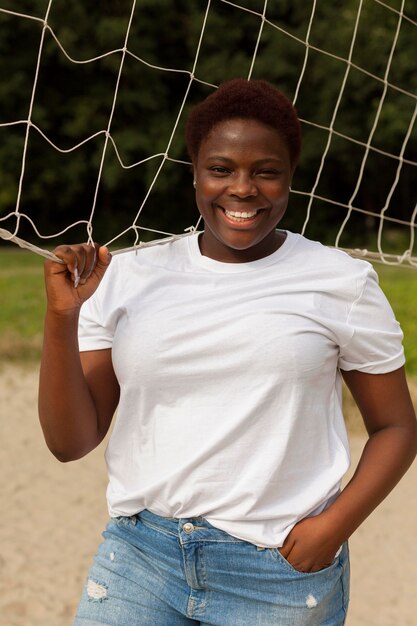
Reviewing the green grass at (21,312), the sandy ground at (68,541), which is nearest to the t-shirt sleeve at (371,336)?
the sandy ground at (68,541)

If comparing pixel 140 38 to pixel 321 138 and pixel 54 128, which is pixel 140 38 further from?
pixel 321 138

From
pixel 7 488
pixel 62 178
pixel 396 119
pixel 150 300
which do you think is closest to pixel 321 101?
pixel 396 119

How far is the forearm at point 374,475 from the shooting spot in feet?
5.65

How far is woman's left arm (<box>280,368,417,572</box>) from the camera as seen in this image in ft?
5.53

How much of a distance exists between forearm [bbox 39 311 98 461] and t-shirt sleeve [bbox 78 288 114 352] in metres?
0.07

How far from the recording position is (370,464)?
5.82 feet

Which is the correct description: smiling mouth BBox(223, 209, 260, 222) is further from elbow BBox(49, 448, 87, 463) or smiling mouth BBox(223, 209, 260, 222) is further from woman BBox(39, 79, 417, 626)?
elbow BBox(49, 448, 87, 463)

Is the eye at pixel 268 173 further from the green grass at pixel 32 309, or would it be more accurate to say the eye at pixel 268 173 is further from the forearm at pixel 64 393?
the green grass at pixel 32 309

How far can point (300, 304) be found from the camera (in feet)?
5.43

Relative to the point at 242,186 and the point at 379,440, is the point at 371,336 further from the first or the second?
the point at 242,186

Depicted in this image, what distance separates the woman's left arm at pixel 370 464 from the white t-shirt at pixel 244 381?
0.10ft

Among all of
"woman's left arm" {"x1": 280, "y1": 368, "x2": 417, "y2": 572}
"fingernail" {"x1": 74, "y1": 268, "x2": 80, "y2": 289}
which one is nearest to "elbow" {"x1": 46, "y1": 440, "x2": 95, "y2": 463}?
"fingernail" {"x1": 74, "y1": 268, "x2": 80, "y2": 289}

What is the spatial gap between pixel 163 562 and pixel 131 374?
329 mm

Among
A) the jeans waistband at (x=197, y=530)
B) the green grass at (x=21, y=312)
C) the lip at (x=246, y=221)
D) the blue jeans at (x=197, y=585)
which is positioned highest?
the lip at (x=246, y=221)
